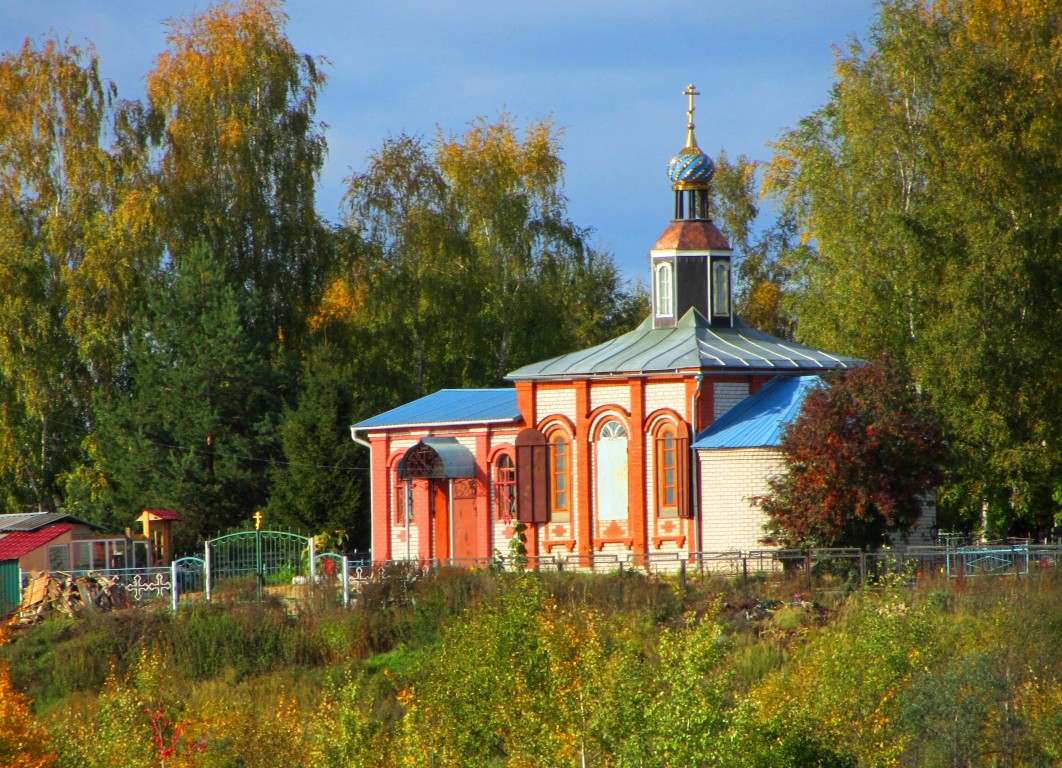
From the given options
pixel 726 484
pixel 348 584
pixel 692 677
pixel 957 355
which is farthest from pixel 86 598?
pixel 692 677

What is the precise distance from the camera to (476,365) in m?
47.7

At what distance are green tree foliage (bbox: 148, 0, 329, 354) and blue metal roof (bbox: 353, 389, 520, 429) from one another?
30.2 ft

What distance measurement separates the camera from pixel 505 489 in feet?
108

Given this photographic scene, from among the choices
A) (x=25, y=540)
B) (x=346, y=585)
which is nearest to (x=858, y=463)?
(x=346, y=585)

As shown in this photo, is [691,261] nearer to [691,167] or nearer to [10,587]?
[691,167]

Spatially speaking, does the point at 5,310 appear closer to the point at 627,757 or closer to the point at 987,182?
the point at 987,182

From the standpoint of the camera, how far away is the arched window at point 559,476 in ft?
104

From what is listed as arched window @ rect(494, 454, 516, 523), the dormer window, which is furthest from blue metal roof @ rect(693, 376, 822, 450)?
arched window @ rect(494, 454, 516, 523)

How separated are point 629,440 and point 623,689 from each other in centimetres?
1784

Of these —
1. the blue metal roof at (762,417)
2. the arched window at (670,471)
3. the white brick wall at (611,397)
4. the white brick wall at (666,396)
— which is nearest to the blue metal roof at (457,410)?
the white brick wall at (611,397)

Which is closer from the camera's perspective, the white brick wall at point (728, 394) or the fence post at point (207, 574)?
the fence post at point (207, 574)

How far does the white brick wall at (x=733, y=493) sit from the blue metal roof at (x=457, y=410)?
4.76m

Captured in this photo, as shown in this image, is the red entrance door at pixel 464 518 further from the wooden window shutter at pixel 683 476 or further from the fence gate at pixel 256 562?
the wooden window shutter at pixel 683 476

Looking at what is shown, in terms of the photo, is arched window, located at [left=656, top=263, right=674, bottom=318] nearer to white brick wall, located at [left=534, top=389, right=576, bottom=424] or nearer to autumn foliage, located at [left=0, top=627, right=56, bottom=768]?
white brick wall, located at [left=534, top=389, right=576, bottom=424]
